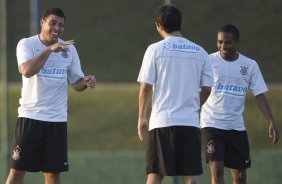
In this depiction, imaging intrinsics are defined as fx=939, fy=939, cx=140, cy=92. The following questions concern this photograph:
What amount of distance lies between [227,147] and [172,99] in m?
1.78

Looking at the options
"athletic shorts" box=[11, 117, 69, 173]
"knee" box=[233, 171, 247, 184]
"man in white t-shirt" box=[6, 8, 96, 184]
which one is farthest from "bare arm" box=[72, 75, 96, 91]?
"knee" box=[233, 171, 247, 184]

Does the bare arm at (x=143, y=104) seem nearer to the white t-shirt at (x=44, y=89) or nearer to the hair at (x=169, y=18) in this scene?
the hair at (x=169, y=18)

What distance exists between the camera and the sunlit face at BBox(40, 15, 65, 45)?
8.75 m

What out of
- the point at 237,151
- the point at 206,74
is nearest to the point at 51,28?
the point at 206,74

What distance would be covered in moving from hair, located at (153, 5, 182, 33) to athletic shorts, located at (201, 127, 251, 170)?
1.79 meters

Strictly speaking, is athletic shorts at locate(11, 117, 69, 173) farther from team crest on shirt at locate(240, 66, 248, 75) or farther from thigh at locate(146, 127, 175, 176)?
team crest on shirt at locate(240, 66, 248, 75)

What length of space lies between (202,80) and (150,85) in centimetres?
53

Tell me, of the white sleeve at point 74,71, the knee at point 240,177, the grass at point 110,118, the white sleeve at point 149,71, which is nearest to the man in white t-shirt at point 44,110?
the white sleeve at point 74,71

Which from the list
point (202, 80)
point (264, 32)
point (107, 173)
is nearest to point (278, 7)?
point (264, 32)

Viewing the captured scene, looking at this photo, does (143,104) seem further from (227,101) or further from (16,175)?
(227,101)

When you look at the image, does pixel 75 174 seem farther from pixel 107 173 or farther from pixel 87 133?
pixel 87 133

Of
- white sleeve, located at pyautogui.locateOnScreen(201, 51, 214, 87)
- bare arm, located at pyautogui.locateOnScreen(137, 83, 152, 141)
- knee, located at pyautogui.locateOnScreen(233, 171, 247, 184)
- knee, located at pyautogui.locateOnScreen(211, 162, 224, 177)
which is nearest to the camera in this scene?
bare arm, located at pyautogui.locateOnScreen(137, 83, 152, 141)

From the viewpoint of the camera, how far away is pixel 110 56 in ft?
42.3

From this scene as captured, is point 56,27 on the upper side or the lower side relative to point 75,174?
upper
